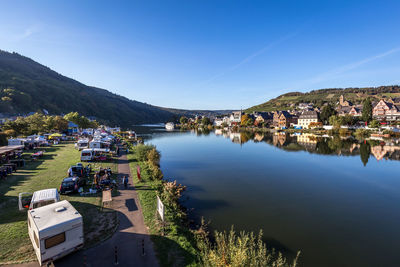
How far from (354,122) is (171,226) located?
99.7 metres

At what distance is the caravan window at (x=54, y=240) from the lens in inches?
279

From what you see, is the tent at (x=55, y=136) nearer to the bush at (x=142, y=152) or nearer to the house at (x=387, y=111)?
the bush at (x=142, y=152)

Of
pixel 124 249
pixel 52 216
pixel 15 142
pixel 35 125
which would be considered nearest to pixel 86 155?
pixel 15 142

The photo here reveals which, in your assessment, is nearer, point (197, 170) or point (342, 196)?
point (342, 196)

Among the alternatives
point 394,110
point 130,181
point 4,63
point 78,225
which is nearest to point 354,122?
point 394,110

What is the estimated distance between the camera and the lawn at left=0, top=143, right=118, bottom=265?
856 centimetres

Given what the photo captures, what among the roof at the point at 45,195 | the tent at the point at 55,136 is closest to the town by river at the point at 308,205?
the roof at the point at 45,195

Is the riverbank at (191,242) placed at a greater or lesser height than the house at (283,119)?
lesser

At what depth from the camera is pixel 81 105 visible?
566 feet

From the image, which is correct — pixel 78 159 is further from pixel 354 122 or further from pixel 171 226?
pixel 354 122

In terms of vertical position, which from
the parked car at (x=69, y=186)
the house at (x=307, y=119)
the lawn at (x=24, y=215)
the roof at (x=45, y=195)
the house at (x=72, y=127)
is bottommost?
the lawn at (x=24, y=215)

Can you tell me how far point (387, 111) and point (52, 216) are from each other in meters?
130

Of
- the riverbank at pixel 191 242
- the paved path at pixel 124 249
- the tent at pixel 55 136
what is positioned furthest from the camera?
the tent at pixel 55 136

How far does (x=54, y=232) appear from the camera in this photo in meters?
7.25
